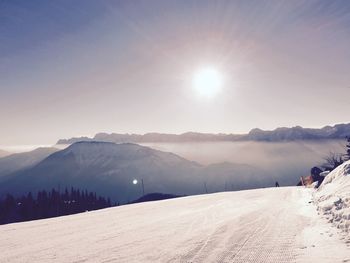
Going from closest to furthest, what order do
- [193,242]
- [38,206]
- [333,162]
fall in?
[193,242] → [333,162] → [38,206]

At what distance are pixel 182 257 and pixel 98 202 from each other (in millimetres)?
122478

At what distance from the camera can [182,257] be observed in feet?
27.6

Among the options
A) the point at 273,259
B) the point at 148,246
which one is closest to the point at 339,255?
the point at 273,259

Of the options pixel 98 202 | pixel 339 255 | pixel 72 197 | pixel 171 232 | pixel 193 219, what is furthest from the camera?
pixel 98 202

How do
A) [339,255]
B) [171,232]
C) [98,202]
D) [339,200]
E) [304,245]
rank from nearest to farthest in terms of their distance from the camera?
1. [339,255]
2. [304,245]
3. [171,232]
4. [339,200]
5. [98,202]

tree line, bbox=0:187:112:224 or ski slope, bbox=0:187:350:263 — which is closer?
ski slope, bbox=0:187:350:263

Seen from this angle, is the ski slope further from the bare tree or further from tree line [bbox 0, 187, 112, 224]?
tree line [bbox 0, 187, 112, 224]

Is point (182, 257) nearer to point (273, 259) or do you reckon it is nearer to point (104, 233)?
point (273, 259)

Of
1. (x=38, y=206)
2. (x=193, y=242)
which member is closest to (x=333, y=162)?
(x=193, y=242)

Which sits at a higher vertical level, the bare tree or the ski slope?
the bare tree

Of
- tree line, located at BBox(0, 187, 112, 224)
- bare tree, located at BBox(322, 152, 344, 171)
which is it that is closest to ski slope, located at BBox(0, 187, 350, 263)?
bare tree, located at BBox(322, 152, 344, 171)

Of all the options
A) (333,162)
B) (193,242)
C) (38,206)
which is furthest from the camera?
(38,206)

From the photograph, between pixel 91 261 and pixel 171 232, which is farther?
pixel 171 232

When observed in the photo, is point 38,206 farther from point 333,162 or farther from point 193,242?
point 193,242
